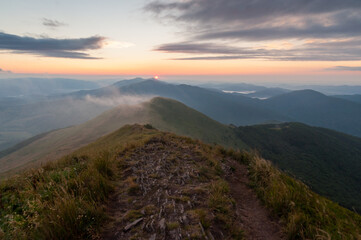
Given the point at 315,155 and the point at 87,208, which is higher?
the point at 87,208

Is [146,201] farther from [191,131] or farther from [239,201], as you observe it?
[191,131]

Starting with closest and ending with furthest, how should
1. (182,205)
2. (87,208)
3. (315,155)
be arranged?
(87,208), (182,205), (315,155)

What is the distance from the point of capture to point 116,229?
4625 mm

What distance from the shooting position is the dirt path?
4996 millimetres

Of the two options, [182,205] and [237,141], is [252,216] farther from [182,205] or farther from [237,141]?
[237,141]

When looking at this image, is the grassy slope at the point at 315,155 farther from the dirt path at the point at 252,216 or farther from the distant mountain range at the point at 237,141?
the dirt path at the point at 252,216

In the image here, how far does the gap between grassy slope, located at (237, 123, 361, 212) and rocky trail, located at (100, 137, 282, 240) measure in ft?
378

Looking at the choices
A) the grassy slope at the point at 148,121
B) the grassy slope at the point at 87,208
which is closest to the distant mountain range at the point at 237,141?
the grassy slope at the point at 148,121

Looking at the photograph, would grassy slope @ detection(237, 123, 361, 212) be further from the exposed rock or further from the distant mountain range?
the exposed rock

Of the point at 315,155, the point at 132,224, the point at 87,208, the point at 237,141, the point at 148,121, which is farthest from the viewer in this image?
the point at 315,155

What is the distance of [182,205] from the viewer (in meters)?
5.71

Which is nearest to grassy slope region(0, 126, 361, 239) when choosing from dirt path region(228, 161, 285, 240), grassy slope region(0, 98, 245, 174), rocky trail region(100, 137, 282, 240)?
dirt path region(228, 161, 285, 240)

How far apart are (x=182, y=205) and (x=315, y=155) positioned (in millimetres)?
205269

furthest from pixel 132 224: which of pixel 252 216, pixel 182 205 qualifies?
pixel 252 216
